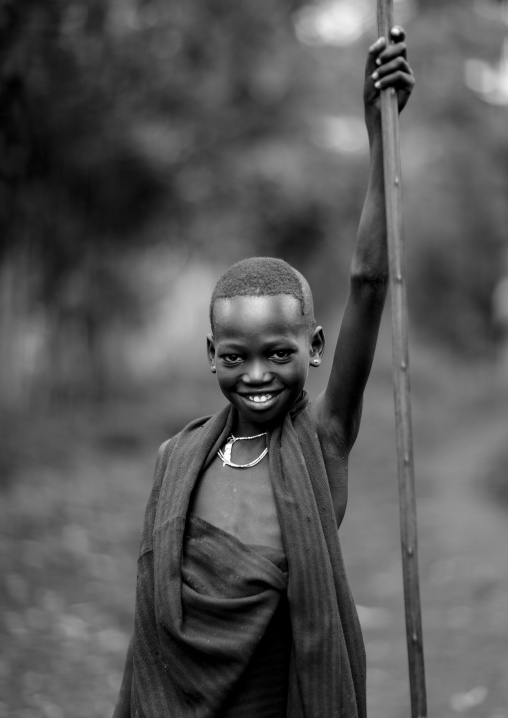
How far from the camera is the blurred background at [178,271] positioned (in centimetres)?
554

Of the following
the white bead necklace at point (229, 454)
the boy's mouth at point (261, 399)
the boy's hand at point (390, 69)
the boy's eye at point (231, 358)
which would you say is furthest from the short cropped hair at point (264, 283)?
the boy's hand at point (390, 69)

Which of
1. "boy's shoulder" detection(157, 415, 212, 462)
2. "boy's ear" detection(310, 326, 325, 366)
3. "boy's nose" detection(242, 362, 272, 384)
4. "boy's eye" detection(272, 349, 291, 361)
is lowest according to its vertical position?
"boy's shoulder" detection(157, 415, 212, 462)

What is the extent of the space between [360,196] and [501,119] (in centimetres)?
670

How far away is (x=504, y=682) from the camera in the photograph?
4.68 metres

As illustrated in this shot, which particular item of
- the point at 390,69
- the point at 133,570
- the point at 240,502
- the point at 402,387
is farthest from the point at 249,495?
the point at 133,570

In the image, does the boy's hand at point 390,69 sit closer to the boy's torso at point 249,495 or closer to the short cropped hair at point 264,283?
the short cropped hair at point 264,283

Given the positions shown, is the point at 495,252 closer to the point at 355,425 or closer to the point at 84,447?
the point at 84,447

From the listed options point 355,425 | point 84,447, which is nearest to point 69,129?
point 84,447

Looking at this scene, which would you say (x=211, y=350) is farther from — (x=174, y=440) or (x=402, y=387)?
(x=402, y=387)

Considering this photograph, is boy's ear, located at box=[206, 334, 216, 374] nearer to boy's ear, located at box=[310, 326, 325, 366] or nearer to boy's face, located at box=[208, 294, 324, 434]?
boy's face, located at box=[208, 294, 324, 434]

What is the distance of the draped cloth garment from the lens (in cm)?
194

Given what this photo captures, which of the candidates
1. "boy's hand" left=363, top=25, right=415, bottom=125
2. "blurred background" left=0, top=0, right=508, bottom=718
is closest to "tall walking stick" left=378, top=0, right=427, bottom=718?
"boy's hand" left=363, top=25, right=415, bottom=125

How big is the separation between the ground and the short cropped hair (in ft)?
10.0

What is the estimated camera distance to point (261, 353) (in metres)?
2.04
